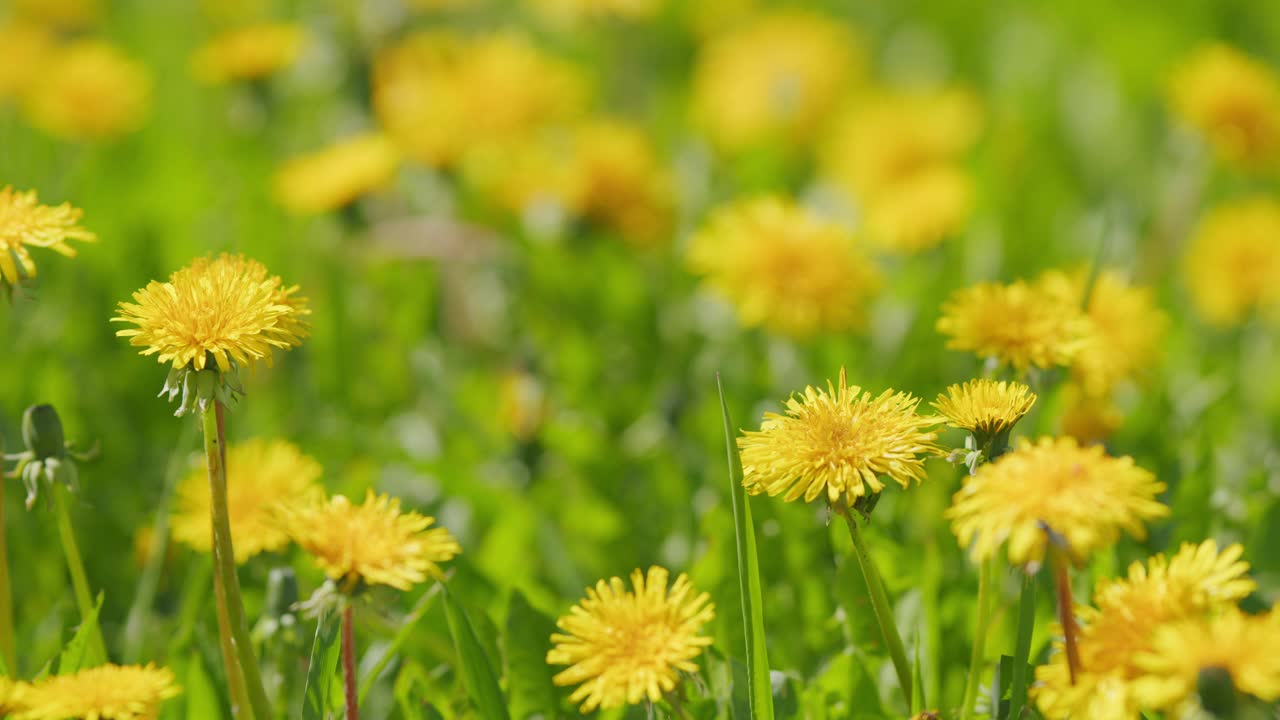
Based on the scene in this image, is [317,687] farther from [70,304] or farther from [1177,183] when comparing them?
[1177,183]

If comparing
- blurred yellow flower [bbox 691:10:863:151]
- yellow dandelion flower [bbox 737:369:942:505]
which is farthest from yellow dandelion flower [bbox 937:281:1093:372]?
blurred yellow flower [bbox 691:10:863:151]

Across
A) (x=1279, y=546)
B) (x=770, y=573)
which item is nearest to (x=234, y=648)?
(x=770, y=573)

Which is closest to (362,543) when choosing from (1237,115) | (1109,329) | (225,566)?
(225,566)

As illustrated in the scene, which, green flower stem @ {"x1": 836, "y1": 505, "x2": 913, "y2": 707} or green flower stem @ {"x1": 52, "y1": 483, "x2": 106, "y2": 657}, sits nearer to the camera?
green flower stem @ {"x1": 836, "y1": 505, "x2": 913, "y2": 707}

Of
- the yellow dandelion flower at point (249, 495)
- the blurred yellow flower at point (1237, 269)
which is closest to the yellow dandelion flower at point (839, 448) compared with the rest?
the yellow dandelion flower at point (249, 495)

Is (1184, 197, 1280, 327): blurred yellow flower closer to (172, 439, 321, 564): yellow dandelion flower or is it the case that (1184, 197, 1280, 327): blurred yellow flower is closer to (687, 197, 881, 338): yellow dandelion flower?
(687, 197, 881, 338): yellow dandelion flower
